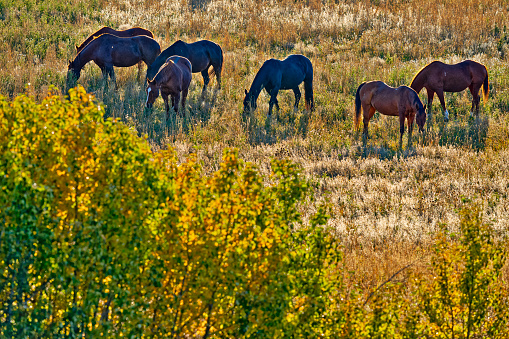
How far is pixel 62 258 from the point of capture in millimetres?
3631

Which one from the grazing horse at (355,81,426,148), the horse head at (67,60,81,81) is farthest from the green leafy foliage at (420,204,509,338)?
the horse head at (67,60,81,81)

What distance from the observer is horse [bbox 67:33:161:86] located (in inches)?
665

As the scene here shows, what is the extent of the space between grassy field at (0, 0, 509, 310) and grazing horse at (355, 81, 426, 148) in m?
0.47

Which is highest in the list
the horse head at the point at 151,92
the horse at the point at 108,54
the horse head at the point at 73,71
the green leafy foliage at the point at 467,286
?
the horse at the point at 108,54

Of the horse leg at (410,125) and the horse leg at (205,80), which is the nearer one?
the horse leg at (410,125)

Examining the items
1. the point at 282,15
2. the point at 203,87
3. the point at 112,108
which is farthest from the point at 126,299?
the point at 282,15

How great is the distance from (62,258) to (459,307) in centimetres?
381

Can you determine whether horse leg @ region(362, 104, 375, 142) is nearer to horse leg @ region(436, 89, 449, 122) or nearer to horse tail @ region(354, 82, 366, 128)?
horse tail @ region(354, 82, 366, 128)

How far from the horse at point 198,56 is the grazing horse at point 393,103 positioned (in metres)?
5.48

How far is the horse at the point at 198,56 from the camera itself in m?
16.8

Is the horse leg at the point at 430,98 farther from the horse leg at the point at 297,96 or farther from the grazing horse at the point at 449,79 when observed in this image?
the horse leg at the point at 297,96

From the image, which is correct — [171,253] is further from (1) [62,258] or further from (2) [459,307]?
(2) [459,307]

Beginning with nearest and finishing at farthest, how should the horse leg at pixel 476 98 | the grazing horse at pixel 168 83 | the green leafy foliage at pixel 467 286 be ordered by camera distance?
the green leafy foliage at pixel 467 286
the grazing horse at pixel 168 83
the horse leg at pixel 476 98

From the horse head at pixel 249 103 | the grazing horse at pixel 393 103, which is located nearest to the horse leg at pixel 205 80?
the horse head at pixel 249 103
